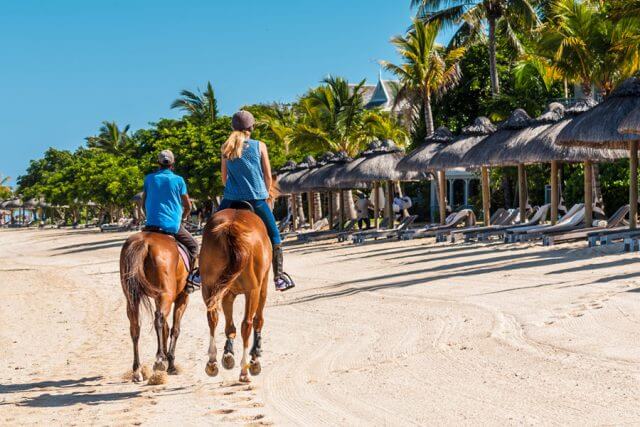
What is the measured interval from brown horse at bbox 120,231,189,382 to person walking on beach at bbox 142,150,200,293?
0.48ft

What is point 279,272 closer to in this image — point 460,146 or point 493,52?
point 460,146

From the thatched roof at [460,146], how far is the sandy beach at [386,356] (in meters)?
8.79

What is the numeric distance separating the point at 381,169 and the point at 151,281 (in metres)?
19.5

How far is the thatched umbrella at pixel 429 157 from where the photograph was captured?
954 inches

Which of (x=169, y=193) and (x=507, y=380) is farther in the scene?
(x=169, y=193)

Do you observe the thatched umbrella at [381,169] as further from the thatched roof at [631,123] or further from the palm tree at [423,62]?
the thatched roof at [631,123]

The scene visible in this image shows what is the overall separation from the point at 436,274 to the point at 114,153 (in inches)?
2719

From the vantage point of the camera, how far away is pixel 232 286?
643 centimetres

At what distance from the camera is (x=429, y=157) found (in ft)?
79.8

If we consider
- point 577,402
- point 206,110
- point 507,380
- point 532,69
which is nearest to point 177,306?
point 507,380

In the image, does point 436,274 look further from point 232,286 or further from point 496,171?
point 496,171

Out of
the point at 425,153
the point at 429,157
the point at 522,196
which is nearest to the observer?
the point at 522,196

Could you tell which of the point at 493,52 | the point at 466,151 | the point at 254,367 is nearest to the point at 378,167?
the point at 466,151

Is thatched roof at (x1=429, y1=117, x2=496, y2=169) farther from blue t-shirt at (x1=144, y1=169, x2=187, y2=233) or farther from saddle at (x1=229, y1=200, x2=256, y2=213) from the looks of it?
saddle at (x1=229, y1=200, x2=256, y2=213)
